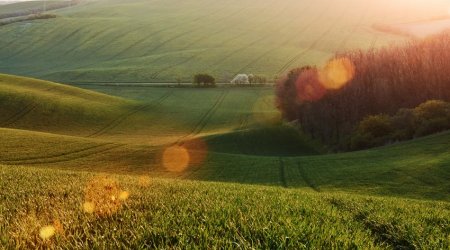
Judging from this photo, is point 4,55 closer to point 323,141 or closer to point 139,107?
point 139,107

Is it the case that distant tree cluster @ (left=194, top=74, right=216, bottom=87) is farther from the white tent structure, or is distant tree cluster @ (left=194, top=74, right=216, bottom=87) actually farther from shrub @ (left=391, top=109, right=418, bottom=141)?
shrub @ (left=391, top=109, right=418, bottom=141)

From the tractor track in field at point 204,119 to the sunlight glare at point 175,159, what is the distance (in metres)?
17.6

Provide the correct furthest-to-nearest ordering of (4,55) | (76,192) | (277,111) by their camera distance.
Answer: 1. (4,55)
2. (277,111)
3. (76,192)

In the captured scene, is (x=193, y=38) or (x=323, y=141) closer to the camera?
(x=323, y=141)

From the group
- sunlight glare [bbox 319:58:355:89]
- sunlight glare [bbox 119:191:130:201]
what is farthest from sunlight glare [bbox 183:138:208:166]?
sunlight glare [bbox 119:191:130:201]

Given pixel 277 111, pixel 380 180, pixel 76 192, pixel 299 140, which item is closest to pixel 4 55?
pixel 277 111

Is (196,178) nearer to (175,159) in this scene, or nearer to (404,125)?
(175,159)

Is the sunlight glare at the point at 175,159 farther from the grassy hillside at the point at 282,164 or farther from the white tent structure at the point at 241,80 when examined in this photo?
the white tent structure at the point at 241,80

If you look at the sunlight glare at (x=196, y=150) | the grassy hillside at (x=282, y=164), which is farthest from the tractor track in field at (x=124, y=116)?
the grassy hillside at (x=282, y=164)

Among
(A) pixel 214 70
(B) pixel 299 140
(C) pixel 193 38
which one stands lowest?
(B) pixel 299 140

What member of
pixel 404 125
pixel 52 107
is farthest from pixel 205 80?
pixel 404 125

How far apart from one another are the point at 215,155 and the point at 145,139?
2875cm

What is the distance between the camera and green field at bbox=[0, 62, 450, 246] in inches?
247

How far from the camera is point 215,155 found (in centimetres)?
5775
